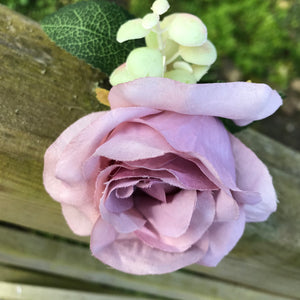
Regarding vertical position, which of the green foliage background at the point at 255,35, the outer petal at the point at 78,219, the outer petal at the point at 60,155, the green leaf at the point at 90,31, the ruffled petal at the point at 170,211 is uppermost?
the green leaf at the point at 90,31

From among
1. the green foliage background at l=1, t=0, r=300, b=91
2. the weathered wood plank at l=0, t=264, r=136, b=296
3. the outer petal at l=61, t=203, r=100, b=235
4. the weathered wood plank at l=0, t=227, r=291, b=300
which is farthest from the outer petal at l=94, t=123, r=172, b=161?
the green foliage background at l=1, t=0, r=300, b=91

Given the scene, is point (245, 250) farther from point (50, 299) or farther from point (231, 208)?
point (50, 299)

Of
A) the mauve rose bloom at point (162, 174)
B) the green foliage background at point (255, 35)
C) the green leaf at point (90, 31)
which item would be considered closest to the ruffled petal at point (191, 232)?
the mauve rose bloom at point (162, 174)

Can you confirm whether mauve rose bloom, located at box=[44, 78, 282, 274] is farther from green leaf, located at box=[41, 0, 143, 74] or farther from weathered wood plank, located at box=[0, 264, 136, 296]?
weathered wood plank, located at box=[0, 264, 136, 296]

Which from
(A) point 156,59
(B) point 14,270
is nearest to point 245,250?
(A) point 156,59

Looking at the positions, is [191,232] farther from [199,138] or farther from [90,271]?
[90,271]

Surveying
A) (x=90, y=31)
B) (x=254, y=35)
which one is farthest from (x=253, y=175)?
(x=254, y=35)

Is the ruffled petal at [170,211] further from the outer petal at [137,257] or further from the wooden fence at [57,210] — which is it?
the wooden fence at [57,210]
